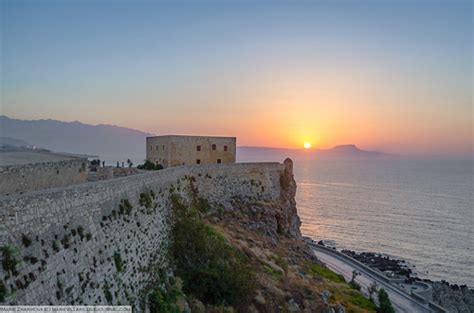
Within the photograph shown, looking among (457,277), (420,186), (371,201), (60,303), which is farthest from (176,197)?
(420,186)

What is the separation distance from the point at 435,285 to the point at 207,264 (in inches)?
1626

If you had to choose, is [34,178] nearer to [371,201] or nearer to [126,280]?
[126,280]

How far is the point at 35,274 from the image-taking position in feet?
32.1

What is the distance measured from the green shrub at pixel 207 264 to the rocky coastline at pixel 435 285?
30.9 m

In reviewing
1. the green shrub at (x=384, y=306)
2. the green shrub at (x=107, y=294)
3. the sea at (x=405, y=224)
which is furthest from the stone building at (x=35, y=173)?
the sea at (x=405, y=224)

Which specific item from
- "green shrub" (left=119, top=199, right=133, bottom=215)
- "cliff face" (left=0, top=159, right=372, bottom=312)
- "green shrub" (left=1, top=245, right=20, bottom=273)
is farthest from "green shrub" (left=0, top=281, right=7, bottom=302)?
"green shrub" (left=119, top=199, right=133, bottom=215)

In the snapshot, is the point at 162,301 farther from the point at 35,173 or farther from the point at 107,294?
the point at 35,173

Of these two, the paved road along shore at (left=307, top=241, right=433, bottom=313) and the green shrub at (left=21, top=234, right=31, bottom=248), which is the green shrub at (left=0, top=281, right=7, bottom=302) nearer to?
the green shrub at (left=21, top=234, right=31, bottom=248)

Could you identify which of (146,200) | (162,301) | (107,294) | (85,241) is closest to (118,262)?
(107,294)

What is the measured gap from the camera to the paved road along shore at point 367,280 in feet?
133

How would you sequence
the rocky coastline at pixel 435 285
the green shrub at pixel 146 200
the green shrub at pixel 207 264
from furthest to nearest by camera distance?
1. the rocky coastline at pixel 435 285
2. the green shrub at pixel 207 264
3. the green shrub at pixel 146 200

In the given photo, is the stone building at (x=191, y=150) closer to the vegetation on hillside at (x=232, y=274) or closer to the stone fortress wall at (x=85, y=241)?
the vegetation on hillside at (x=232, y=274)

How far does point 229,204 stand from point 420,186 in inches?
5733

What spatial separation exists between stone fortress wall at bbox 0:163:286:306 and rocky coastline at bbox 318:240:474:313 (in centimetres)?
3791
